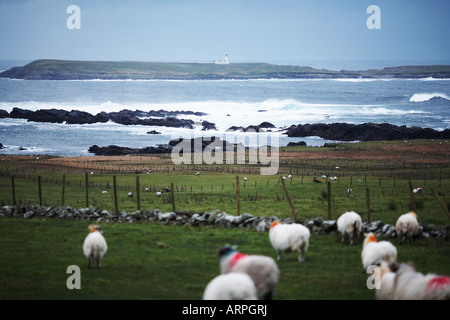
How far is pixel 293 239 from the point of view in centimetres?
1595

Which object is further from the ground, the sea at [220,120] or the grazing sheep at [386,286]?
the grazing sheep at [386,286]

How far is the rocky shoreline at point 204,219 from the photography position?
19.5 meters

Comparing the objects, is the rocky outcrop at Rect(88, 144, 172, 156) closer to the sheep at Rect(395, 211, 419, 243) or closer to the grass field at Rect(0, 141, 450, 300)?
the grass field at Rect(0, 141, 450, 300)

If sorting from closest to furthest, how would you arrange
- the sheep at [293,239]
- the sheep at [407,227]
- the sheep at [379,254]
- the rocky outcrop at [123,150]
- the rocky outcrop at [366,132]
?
the sheep at [379,254], the sheep at [293,239], the sheep at [407,227], the rocky outcrop at [123,150], the rocky outcrop at [366,132]

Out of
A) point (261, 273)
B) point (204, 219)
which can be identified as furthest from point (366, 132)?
point (261, 273)

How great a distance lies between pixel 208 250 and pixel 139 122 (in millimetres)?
113242

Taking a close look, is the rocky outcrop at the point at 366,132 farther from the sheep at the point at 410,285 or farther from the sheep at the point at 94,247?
the sheep at the point at 410,285

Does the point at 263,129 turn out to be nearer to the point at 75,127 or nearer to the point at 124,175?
the point at 75,127

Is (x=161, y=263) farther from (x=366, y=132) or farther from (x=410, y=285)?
(x=366, y=132)

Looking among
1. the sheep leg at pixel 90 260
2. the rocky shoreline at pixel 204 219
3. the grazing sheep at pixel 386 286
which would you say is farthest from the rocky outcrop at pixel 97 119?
the grazing sheep at pixel 386 286

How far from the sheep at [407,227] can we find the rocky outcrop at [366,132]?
74053 millimetres

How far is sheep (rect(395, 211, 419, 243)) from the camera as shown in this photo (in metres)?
18.3

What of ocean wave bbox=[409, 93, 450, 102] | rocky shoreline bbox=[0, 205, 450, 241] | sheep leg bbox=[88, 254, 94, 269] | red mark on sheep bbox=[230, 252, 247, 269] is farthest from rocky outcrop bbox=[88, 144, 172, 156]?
ocean wave bbox=[409, 93, 450, 102]

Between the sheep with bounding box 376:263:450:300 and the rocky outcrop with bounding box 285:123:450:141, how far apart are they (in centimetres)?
8088
